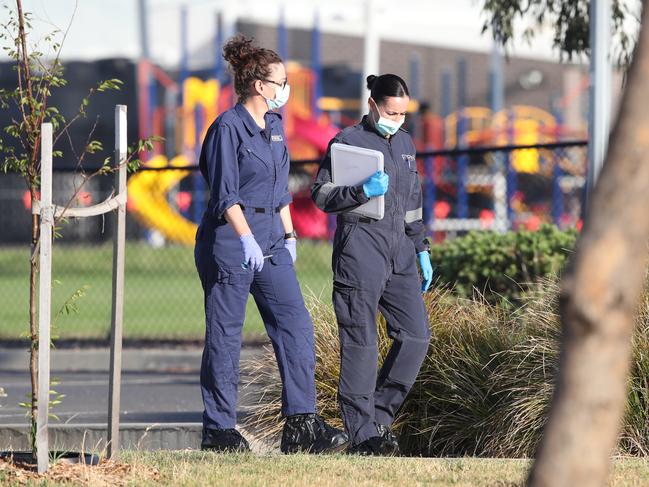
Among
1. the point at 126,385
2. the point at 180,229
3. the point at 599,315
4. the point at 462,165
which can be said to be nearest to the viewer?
the point at 599,315

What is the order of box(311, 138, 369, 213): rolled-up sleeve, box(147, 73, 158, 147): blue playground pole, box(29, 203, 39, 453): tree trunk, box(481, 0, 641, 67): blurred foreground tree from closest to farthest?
box(29, 203, 39, 453): tree trunk < box(311, 138, 369, 213): rolled-up sleeve < box(481, 0, 641, 67): blurred foreground tree < box(147, 73, 158, 147): blue playground pole

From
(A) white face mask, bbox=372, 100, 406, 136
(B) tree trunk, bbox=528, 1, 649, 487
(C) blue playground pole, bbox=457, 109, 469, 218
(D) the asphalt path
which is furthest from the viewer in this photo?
(C) blue playground pole, bbox=457, 109, 469, 218

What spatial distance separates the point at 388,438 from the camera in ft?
Answer: 20.3

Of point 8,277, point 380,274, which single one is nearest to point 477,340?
point 380,274

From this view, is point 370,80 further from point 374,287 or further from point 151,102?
point 151,102

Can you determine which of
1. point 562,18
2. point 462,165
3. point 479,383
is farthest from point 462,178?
point 479,383

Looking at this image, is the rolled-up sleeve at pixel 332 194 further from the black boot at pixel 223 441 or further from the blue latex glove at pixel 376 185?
the black boot at pixel 223 441

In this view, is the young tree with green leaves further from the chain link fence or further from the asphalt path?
the chain link fence

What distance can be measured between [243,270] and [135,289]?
14130mm

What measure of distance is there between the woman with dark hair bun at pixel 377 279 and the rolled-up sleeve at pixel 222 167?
0.43 metres

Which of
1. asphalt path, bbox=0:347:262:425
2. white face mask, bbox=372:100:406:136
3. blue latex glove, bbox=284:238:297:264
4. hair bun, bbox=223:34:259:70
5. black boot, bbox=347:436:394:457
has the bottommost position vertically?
asphalt path, bbox=0:347:262:425

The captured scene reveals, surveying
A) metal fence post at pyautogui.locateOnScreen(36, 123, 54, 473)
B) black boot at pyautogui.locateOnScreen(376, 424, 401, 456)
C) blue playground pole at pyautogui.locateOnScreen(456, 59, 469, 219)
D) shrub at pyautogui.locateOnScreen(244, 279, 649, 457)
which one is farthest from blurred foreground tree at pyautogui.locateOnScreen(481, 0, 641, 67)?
metal fence post at pyautogui.locateOnScreen(36, 123, 54, 473)

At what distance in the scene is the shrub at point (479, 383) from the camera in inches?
243

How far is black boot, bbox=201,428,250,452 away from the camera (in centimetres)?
602
